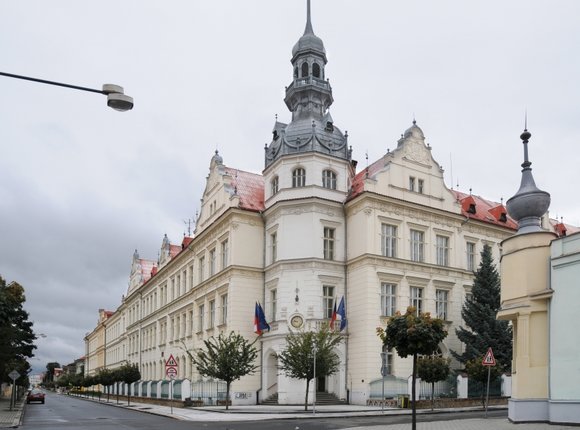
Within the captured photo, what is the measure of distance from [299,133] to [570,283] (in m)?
26.7

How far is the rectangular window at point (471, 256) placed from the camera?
44.9 m

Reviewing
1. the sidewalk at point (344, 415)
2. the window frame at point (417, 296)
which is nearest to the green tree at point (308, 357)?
the sidewalk at point (344, 415)

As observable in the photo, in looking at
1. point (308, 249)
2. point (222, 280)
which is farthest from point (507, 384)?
point (222, 280)

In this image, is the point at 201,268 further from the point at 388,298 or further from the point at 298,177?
the point at 388,298

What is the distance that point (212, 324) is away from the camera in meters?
45.9

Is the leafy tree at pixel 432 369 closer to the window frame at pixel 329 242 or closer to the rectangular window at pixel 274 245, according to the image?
the window frame at pixel 329 242

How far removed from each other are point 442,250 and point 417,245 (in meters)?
2.36

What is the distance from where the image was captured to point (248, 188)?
47.0 meters

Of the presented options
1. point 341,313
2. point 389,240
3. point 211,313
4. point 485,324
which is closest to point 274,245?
point 341,313

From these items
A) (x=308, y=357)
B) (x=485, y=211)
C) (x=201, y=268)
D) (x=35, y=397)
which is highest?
(x=485, y=211)

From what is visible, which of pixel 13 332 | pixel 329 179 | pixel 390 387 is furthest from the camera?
pixel 329 179

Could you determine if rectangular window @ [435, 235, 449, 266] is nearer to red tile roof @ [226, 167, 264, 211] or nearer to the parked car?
red tile roof @ [226, 167, 264, 211]

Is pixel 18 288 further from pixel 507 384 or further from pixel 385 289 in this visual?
pixel 507 384

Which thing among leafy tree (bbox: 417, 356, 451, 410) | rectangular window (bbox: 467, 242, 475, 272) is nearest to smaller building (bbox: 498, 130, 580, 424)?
leafy tree (bbox: 417, 356, 451, 410)
